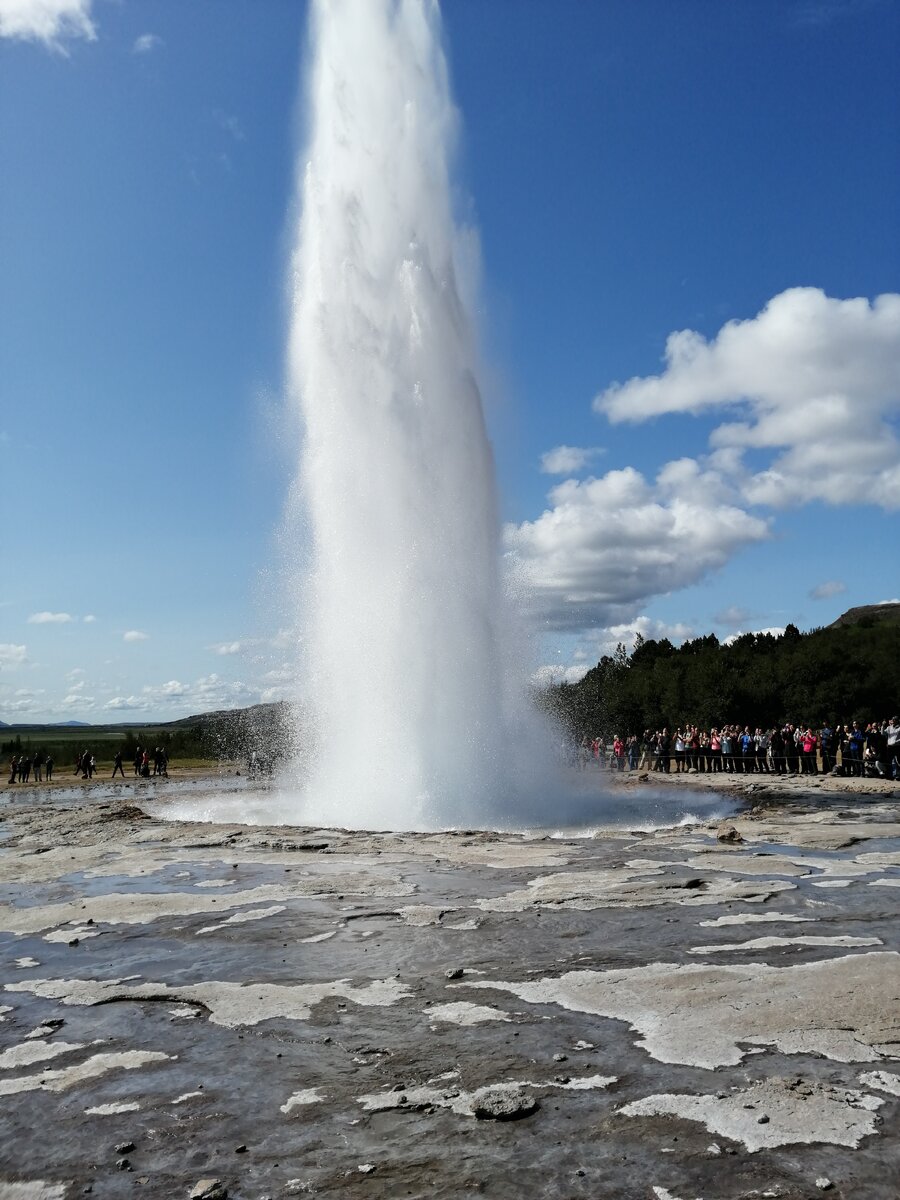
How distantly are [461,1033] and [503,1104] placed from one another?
130 cm

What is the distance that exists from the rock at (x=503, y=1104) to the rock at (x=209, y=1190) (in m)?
1.43

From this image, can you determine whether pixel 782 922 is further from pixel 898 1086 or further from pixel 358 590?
pixel 358 590

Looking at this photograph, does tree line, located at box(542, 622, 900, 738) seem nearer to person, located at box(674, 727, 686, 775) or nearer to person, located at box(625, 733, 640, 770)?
person, located at box(625, 733, 640, 770)

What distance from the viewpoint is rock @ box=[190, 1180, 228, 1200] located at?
14.0 ft

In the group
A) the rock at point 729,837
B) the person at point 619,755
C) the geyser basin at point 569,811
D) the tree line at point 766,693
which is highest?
the tree line at point 766,693

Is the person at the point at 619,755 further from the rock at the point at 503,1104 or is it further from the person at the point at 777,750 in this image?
the rock at the point at 503,1104

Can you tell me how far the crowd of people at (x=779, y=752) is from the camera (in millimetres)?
30078

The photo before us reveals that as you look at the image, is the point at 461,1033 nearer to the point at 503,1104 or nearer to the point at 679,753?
the point at 503,1104

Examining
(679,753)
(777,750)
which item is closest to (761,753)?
(777,750)

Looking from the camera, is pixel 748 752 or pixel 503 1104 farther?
pixel 748 752

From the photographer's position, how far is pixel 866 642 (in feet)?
232

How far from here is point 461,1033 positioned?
6.41m

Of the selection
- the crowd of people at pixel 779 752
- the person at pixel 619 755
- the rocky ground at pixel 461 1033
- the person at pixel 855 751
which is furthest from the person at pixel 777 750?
the rocky ground at pixel 461 1033

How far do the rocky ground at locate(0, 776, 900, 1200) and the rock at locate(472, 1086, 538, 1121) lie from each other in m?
0.03
